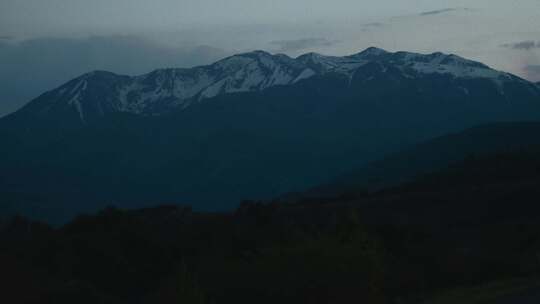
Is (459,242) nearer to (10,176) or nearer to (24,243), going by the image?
(24,243)

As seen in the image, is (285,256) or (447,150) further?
(447,150)

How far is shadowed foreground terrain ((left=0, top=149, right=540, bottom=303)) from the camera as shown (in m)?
18.6

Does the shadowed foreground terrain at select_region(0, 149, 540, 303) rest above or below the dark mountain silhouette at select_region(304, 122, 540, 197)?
above

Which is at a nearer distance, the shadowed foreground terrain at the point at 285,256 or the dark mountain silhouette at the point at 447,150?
the shadowed foreground terrain at the point at 285,256

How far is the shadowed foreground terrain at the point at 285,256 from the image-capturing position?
18.6m

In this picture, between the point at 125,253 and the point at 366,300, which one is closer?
the point at 366,300

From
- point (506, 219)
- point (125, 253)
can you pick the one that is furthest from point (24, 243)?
point (506, 219)

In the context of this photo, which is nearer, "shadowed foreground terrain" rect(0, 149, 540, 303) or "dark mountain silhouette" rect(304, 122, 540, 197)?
"shadowed foreground terrain" rect(0, 149, 540, 303)

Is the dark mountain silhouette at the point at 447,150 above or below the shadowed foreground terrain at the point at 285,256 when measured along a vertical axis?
below

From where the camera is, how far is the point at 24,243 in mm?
34656

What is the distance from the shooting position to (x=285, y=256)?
19.3 m

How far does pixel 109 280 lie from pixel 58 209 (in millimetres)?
129853

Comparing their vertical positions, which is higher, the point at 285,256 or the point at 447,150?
the point at 285,256

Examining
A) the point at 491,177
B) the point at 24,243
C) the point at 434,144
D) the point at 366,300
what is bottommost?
the point at 434,144
